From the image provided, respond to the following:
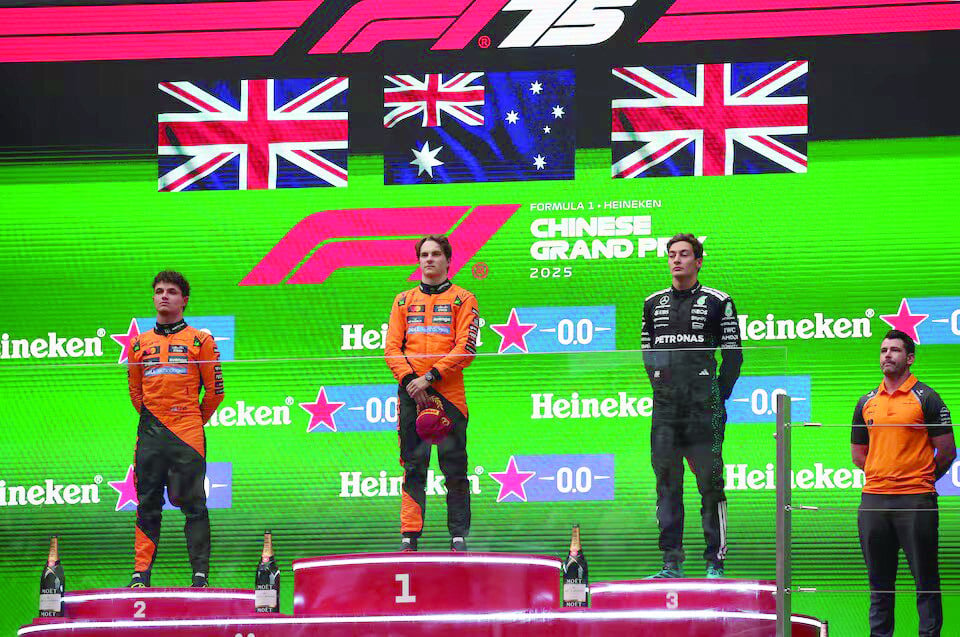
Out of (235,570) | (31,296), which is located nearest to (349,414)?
(235,570)

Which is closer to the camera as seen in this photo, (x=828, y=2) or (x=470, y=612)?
(x=470, y=612)

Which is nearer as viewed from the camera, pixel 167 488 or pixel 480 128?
pixel 167 488

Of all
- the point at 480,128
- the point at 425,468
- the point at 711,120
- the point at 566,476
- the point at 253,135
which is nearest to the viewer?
the point at 566,476

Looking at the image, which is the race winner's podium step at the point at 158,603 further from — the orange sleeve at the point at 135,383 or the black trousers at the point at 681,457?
the black trousers at the point at 681,457

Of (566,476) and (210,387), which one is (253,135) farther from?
(566,476)

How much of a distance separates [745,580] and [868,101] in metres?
3.55

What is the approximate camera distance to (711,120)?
19.8 ft

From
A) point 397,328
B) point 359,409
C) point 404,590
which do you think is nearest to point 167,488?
point 359,409

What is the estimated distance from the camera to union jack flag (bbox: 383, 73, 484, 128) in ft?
20.2

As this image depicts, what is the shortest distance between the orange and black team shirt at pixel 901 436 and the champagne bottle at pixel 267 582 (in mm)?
1775

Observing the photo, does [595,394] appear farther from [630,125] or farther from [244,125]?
[244,125]

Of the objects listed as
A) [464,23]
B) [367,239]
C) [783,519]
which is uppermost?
[464,23]

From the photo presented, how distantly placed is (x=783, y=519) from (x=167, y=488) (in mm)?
1549

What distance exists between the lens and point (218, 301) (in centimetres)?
621
